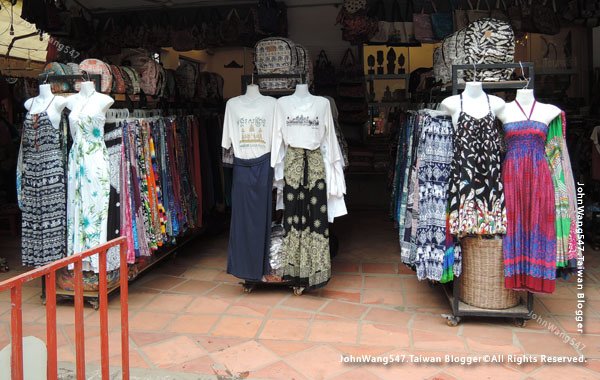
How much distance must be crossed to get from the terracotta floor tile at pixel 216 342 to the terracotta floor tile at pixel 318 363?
45cm

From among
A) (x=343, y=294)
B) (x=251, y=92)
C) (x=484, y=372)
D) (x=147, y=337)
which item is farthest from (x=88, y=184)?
(x=484, y=372)

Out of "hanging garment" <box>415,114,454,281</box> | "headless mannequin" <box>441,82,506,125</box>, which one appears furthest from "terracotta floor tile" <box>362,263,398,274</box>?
"headless mannequin" <box>441,82,506,125</box>

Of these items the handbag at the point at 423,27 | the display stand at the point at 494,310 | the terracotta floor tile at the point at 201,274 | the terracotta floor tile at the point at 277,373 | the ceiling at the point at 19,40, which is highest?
the ceiling at the point at 19,40

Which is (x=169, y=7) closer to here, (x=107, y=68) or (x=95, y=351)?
(x=107, y=68)

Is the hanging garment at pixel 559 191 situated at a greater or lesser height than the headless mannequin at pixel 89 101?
lesser

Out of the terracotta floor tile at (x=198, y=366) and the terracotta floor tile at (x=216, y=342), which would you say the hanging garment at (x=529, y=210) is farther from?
the terracotta floor tile at (x=198, y=366)

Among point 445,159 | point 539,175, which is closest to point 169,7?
point 445,159

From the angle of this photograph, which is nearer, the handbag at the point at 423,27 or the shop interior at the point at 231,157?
the shop interior at the point at 231,157

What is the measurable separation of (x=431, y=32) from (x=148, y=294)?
184 inches

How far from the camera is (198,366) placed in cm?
338

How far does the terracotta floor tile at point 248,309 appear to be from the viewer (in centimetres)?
427

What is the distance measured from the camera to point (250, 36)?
300 inches

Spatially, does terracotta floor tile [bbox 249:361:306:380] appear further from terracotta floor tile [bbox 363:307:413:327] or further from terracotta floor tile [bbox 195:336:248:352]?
terracotta floor tile [bbox 363:307:413:327]

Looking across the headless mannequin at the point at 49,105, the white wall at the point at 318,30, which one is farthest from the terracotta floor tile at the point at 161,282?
the white wall at the point at 318,30
